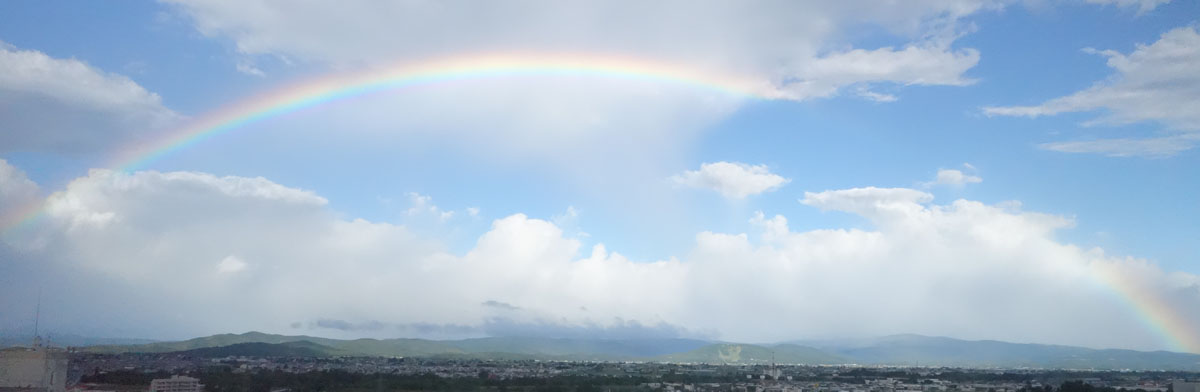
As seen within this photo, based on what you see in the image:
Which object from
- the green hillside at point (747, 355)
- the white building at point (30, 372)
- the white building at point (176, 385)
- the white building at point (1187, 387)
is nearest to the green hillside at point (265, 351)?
the white building at point (176, 385)

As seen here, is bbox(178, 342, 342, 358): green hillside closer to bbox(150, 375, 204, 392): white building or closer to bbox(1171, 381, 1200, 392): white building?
bbox(150, 375, 204, 392): white building

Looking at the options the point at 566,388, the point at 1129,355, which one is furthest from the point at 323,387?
the point at 1129,355

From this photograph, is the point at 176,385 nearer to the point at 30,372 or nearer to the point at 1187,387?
the point at 30,372

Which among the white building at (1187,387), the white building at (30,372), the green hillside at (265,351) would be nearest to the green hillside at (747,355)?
the green hillside at (265,351)

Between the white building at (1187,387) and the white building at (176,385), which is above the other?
the white building at (1187,387)

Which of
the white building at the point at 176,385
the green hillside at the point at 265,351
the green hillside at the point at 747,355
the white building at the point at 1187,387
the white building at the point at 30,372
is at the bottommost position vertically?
the green hillside at the point at 747,355

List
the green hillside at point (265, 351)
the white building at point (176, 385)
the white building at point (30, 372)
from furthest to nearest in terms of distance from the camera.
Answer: the green hillside at point (265, 351), the white building at point (176, 385), the white building at point (30, 372)

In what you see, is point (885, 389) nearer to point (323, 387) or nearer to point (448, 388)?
point (448, 388)

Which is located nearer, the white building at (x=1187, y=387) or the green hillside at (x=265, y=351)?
the white building at (x=1187, y=387)

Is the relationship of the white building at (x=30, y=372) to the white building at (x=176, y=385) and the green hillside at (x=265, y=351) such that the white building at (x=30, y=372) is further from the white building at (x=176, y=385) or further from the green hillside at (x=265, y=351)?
the green hillside at (x=265, y=351)


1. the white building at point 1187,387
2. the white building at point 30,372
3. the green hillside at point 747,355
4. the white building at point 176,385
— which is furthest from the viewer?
the green hillside at point 747,355

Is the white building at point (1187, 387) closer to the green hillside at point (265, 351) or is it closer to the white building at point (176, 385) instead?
the white building at point (176, 385)
